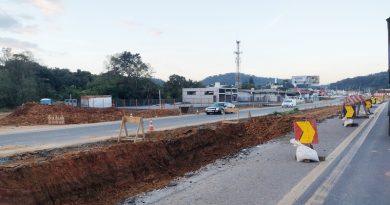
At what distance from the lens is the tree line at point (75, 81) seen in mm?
78375

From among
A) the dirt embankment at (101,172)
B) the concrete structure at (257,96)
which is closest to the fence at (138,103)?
the concrete structure at (257,96)

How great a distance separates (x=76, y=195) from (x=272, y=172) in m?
4.19

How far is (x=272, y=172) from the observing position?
400 inches

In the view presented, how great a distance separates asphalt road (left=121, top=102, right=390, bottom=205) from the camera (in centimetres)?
747

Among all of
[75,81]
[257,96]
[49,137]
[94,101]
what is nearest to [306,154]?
[49,137]

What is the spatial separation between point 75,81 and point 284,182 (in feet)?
363

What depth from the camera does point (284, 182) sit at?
29.0 feet

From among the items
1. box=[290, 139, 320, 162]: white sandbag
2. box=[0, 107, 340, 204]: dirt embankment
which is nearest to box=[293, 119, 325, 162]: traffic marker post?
box=[290, 139, 320, 162]: white sandbag

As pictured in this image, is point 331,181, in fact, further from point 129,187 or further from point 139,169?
point 139,169

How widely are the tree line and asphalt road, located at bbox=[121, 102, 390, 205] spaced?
231 ft

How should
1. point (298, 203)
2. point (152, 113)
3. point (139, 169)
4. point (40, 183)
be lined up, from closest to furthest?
point (298, 203) → point (40, 183) → point (139, 169) → point (152, 113)

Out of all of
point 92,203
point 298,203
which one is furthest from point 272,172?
point 92,203

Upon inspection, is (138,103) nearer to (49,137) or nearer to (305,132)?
(49,137)

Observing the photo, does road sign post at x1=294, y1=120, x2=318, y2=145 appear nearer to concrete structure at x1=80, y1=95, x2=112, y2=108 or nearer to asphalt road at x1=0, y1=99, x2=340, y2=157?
asphalt road at x1=0, y1=99, x2=340, y2=157
